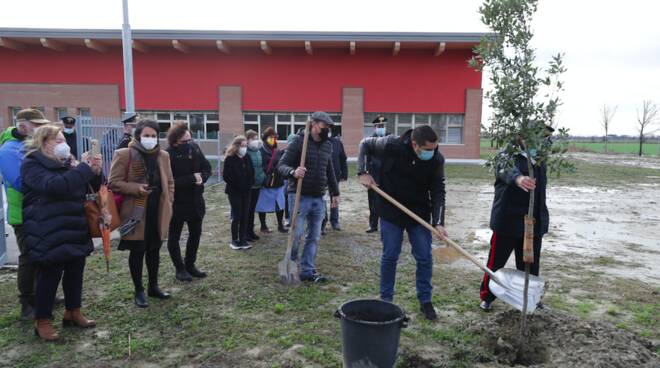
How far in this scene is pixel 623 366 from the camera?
132 inches

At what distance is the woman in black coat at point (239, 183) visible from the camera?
6484mm

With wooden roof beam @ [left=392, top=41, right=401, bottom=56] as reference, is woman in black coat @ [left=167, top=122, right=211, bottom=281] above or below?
below

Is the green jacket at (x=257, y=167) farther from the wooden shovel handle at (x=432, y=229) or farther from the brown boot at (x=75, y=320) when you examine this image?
the brown boot at (x=75, y=320)

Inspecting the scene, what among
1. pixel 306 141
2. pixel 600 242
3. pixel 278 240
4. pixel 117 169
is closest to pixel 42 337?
pixel 117 169

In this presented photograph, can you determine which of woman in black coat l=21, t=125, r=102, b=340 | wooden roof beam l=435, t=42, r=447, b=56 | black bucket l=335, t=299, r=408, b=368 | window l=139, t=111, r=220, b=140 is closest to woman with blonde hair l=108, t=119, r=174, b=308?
woman in black coat l=21, t=125, r=102, b=340

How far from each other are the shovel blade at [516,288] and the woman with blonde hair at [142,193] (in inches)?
126

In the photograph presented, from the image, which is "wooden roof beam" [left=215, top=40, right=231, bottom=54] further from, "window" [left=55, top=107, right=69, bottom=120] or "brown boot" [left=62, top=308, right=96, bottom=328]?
"brown boot" [left=62, top=308, right=96, bottom=328]

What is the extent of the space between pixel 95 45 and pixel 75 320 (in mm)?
21180

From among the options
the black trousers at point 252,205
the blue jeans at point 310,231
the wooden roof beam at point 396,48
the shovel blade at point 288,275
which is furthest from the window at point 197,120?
the shovel blade at point 288,275

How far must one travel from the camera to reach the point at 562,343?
3.75 meters

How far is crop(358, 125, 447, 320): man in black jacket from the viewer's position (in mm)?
4215

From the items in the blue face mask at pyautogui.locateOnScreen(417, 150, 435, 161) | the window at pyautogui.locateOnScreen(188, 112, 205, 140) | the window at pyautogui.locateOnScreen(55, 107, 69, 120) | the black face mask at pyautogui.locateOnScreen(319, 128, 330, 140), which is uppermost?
the window at pyautogui.locateOnScreen(55, 107, 69, 120)

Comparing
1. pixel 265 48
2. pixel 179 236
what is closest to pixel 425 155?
pixel 179 236

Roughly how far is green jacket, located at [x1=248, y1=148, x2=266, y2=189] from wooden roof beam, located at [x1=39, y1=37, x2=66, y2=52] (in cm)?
1958
